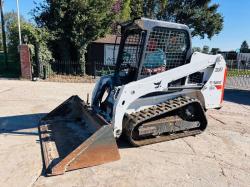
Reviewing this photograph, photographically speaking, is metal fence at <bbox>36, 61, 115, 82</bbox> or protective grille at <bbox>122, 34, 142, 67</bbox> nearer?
protective grille at <bbox>122, 34, 142, 67</bbox>

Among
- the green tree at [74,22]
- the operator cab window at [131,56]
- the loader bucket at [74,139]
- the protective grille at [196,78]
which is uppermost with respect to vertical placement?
the green tree at [74,22]

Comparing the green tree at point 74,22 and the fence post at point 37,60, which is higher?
the green tree at point 74,22

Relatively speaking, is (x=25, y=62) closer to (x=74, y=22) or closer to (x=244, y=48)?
(x=74, y=22)

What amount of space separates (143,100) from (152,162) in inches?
45.6

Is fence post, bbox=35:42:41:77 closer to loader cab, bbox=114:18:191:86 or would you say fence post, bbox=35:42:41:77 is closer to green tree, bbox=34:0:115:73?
green tree, bbox=34:0:115:73

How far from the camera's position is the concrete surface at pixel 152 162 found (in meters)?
3.62

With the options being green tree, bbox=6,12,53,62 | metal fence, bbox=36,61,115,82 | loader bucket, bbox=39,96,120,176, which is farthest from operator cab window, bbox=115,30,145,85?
green tree, bbox=6,12,53,62

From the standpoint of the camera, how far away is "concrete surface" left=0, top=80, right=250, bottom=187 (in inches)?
143

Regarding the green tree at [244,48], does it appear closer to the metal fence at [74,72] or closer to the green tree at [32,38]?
the metal fence at [74,72]

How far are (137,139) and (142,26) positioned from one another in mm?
2026

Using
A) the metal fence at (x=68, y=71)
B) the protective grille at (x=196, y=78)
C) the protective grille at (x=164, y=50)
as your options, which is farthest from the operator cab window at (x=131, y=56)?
the metal fence at (x=68, y=71)

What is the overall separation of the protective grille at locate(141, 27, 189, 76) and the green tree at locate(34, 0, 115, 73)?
34.9ft

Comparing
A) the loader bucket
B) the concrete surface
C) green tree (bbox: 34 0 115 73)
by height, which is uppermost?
green tree (bbox: 34 0 115 73)

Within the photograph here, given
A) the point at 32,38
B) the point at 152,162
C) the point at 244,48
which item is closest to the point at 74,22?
the point at 32,38
